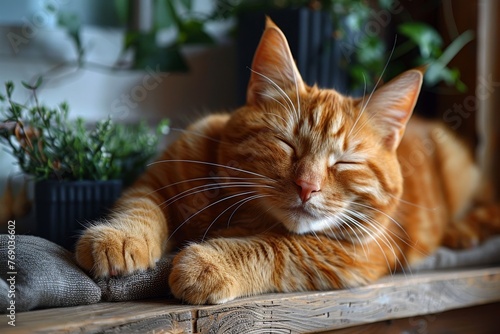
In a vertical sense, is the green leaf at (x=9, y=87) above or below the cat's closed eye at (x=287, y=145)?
above

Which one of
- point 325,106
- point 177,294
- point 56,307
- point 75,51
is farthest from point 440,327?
point 75,51

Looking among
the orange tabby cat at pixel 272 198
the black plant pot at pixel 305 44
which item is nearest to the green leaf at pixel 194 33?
the black plant pot at pixel 305 44

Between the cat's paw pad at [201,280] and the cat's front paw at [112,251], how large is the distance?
0.07 metres

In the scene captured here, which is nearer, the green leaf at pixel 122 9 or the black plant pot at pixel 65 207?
the black plant pot at pixel 65 207

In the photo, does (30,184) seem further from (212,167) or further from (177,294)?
(177,294)

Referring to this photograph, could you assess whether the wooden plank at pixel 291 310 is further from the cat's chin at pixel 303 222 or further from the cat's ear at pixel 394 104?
the cat's ear at pixel 394 104

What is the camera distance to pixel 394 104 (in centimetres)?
133

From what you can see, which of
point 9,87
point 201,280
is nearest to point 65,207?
point 9,87

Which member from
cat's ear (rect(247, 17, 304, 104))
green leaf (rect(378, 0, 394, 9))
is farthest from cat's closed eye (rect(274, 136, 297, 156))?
green leaf (rect(378, 0, 394, 9))

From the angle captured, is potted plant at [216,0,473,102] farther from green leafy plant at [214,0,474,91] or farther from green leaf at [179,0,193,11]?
green leaf at [179,0,193,11]

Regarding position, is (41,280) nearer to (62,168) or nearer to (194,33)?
(62,168)

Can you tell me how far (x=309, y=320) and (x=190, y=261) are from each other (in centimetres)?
31

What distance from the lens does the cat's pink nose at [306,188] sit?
116cm

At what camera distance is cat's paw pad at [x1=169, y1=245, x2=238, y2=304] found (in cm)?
109
